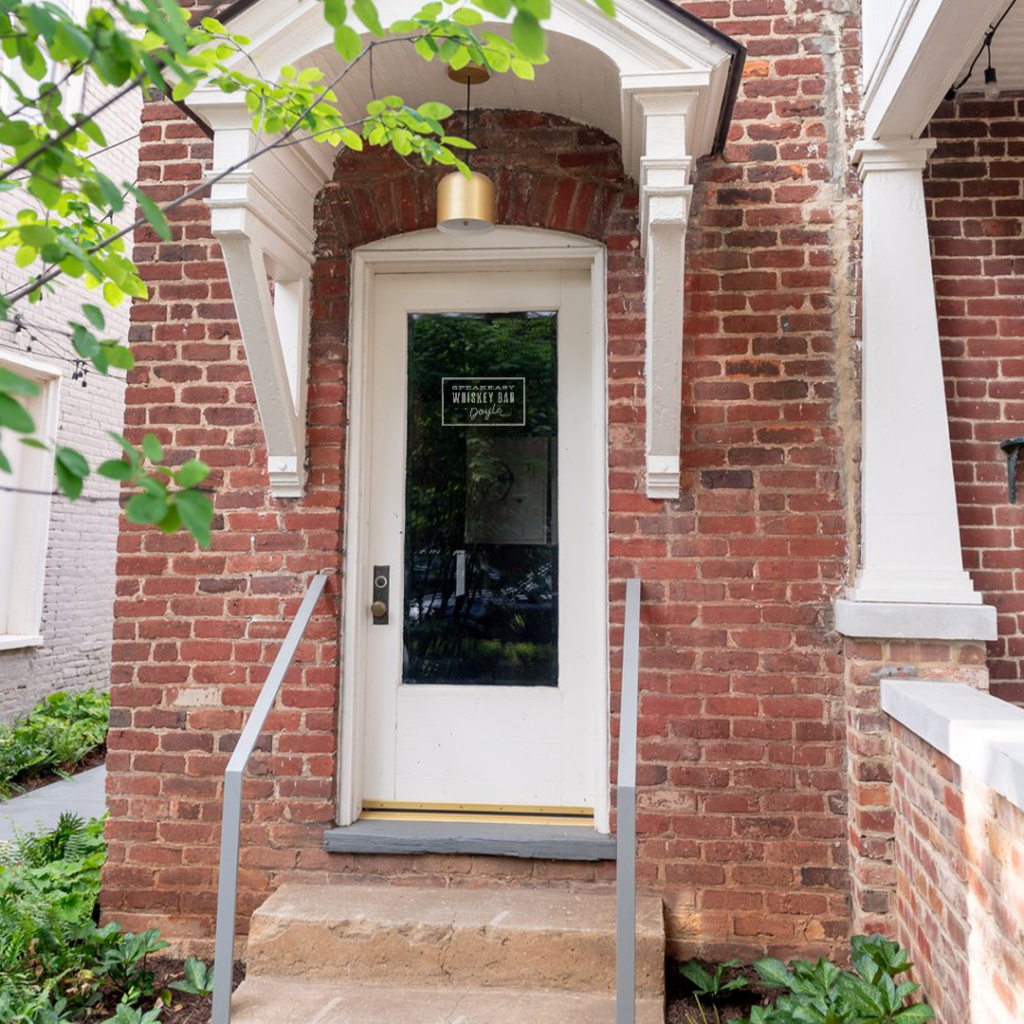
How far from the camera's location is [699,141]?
3.01 m

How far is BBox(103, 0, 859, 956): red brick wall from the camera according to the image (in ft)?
9.73

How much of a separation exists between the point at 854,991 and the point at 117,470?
226 centimetres

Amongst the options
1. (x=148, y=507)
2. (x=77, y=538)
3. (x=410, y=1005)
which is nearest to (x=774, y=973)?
(x=410, y=1005)

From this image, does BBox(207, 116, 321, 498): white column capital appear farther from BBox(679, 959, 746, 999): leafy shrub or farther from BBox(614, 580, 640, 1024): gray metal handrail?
BBox(679, 959, 746, 999): leafy shrub

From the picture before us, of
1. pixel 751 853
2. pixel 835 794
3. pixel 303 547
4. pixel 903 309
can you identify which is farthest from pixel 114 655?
pixel 903 309

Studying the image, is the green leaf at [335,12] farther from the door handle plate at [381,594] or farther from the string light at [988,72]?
the string light at [988,72]

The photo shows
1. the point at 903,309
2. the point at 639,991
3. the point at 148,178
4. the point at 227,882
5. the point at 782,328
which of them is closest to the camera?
the point at 227,882

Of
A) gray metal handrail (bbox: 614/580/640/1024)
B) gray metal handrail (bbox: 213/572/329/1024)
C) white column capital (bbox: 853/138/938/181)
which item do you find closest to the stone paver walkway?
gray metal handrail (bbox: 213/572/329/1024)

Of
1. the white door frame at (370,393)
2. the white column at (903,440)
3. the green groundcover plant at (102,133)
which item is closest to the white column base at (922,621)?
the white column at (903,440)

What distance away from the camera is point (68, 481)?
1111mm

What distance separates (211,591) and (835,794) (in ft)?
7.84

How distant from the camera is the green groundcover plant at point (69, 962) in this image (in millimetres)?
2588

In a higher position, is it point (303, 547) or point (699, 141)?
point (699, 141)

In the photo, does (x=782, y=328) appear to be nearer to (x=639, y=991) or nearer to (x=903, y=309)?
(x=903, y=309)
